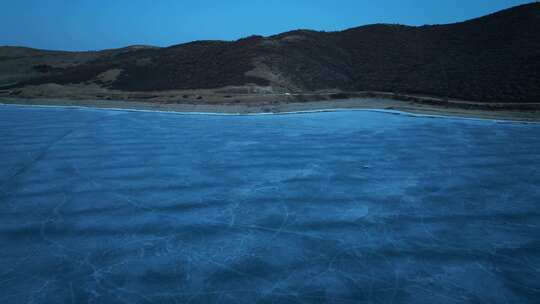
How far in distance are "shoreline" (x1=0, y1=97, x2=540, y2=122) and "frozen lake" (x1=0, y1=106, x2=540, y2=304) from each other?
2876mm

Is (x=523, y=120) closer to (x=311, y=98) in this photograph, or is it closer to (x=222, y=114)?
(x=311, y=98)

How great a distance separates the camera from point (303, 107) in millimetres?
15742

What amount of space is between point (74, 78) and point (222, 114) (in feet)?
49.5

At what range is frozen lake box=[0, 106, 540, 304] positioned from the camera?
13.2 feet

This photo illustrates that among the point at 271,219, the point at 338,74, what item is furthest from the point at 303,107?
the point at 271,219

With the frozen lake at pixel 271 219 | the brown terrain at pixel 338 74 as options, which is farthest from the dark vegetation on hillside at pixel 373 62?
the frozen lake at pixel 271 219

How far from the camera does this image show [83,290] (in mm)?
3941

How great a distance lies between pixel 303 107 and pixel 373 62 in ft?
38.5

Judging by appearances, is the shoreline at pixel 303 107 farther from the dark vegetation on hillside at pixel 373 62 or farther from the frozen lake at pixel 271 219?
the frozen lake at pixel 271 219

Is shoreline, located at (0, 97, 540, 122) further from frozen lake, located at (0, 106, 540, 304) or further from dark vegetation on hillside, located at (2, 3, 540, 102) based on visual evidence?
frozen lake, located at (0, 106, 540, 304)

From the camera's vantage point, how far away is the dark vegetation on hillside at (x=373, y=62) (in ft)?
62.9

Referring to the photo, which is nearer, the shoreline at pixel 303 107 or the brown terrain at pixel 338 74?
the shoreline at pixel 303 107

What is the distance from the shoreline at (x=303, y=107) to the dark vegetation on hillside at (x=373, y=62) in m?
2.60

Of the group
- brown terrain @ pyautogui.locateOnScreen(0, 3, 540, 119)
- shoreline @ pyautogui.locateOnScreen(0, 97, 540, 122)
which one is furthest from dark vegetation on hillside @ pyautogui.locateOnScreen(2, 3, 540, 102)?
shoreline @ pyautogui.locateOnScreen(0, 97, 540, 122)
